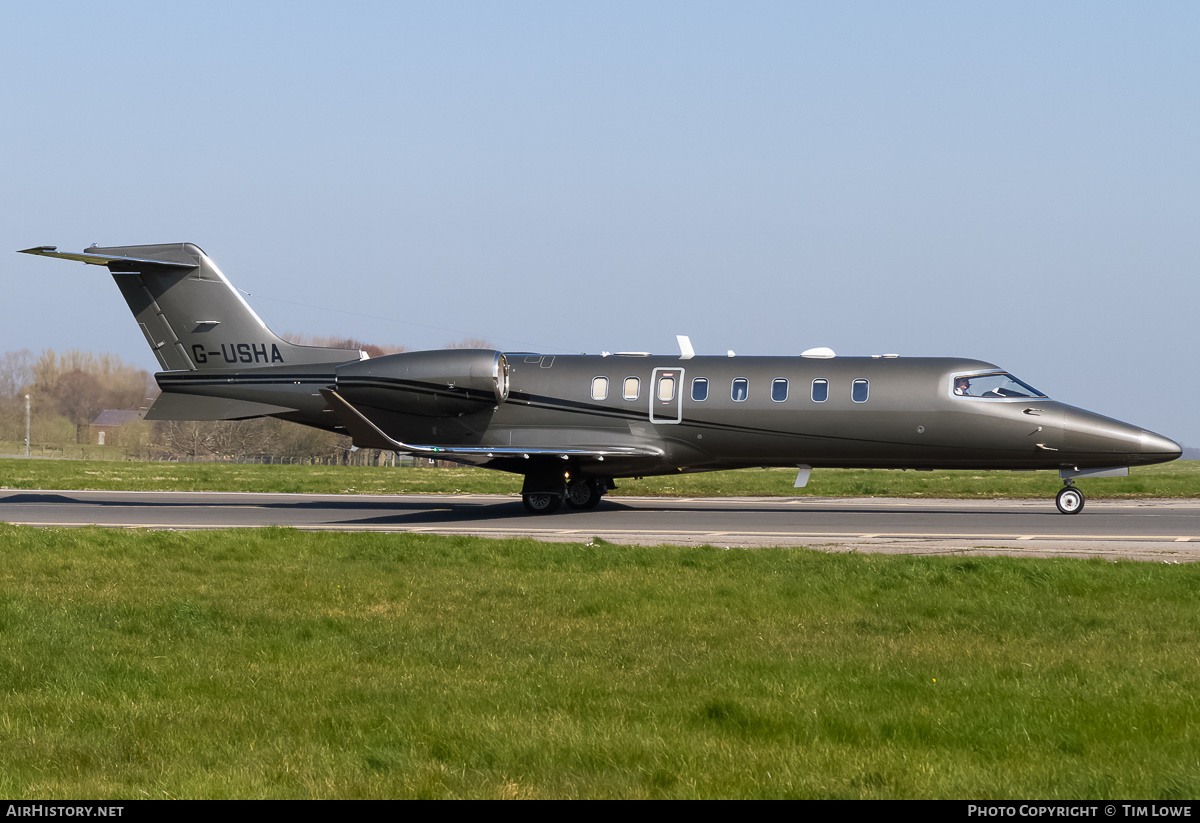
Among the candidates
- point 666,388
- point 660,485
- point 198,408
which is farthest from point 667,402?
point 660,485

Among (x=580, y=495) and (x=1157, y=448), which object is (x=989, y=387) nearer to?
(x=1157, y=448)

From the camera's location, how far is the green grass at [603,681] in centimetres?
561

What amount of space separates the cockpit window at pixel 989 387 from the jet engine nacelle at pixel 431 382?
9.86 meters

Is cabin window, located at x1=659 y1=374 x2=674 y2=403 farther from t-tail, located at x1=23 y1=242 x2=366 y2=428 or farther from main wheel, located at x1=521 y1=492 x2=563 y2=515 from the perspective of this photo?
t-tail, located at x1=23 y1=242 x2=366 y2=428

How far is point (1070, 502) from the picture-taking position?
23484mm

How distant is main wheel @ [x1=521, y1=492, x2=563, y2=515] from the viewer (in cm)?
2497

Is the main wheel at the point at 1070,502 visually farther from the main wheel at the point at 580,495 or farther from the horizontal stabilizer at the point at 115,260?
the horizontal stabilizer at the point at 115,260

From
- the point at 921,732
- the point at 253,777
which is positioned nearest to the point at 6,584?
the point at 253,777

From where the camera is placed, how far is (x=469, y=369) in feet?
80.8

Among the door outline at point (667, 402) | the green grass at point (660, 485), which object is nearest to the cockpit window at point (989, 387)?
the door outline at point (667, 402)

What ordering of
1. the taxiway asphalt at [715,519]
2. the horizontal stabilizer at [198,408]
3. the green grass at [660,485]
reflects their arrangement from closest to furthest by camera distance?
the taxiway asphalt at [715,519] < the horizontal stabilizer at [198,408] < the green grass at [660,485]

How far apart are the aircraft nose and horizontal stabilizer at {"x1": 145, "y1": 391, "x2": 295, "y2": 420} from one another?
19.0 meters

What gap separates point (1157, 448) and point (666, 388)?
10059 mm
